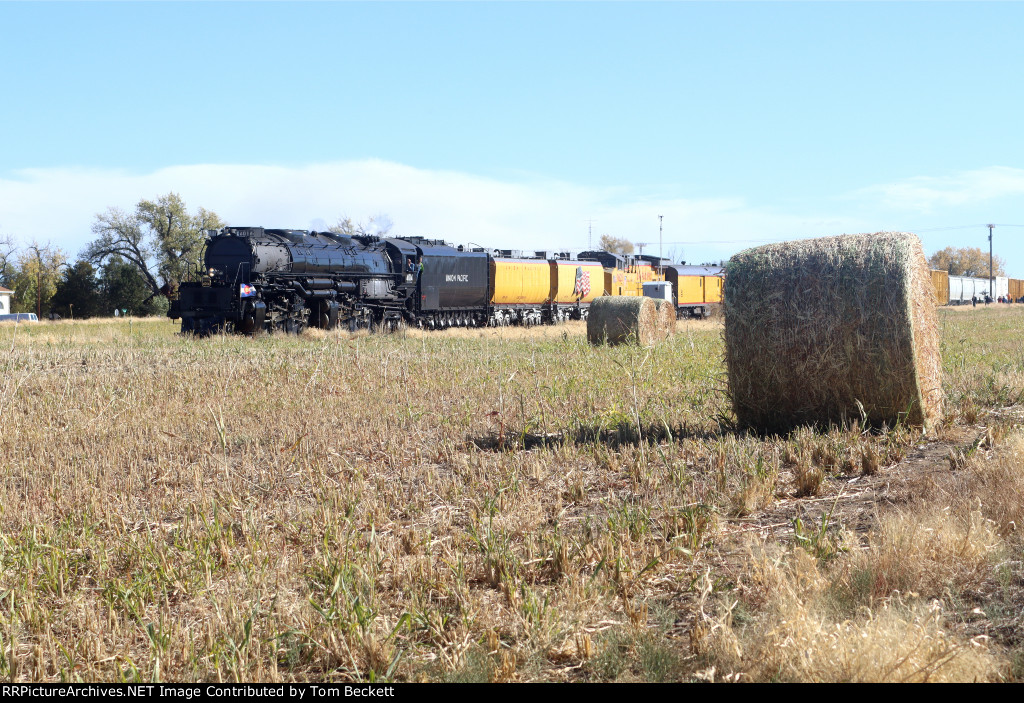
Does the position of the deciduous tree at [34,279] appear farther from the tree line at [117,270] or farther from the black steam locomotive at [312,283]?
the black steam locomotive at [312,283]

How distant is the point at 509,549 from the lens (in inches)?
204

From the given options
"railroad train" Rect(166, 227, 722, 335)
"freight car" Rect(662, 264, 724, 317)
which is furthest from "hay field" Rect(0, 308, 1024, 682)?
"freight car" Rect(662, 264, 724, 317)

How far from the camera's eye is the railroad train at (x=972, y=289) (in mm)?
75812

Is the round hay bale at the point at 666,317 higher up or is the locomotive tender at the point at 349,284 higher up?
the locomotive tender at the point at 349,284

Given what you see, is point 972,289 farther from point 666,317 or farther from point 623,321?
point 623,321

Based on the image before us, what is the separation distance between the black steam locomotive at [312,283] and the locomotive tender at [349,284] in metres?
0.03

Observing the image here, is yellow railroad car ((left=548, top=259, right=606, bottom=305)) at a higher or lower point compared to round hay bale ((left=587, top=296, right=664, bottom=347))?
higher

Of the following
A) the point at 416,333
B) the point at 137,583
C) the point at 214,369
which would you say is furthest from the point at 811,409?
the point at 416,333

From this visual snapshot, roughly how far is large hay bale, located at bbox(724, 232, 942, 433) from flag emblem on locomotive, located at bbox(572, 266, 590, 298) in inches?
1319

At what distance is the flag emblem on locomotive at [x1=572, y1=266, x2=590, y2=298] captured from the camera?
4300 centimetres

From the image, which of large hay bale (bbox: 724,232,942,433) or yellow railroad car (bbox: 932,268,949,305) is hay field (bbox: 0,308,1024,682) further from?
yellow railroad car (bbox: 932,268,949,305)

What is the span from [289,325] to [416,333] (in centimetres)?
413

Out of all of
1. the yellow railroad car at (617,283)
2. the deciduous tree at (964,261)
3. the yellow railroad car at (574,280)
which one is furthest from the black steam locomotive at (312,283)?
the deciduous tree at (964,261)

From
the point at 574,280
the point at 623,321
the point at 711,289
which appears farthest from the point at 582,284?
the point at 623,321
